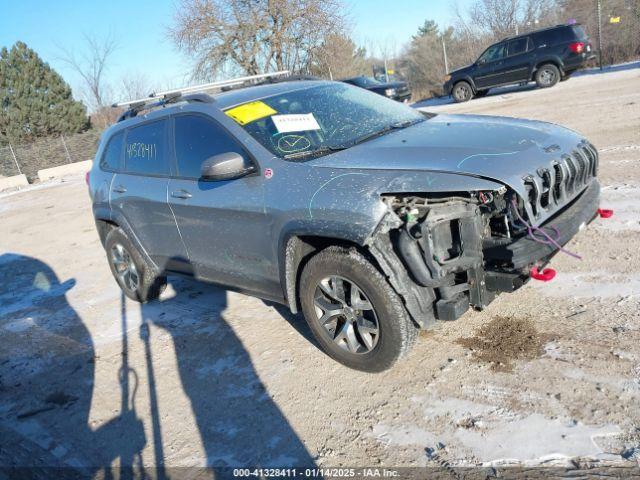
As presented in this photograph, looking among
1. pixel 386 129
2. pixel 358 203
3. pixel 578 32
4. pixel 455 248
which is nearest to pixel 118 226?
pixel 386 129

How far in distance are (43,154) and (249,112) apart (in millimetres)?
25804

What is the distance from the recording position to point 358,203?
3.00 meters

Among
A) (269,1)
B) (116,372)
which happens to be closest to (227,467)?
(116,372)

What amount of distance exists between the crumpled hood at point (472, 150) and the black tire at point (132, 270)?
8.47 feet

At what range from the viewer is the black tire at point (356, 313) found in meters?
3.08

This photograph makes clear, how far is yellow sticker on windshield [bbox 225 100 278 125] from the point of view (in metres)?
3.82

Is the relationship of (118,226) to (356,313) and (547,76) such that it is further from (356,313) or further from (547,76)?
(547,76)

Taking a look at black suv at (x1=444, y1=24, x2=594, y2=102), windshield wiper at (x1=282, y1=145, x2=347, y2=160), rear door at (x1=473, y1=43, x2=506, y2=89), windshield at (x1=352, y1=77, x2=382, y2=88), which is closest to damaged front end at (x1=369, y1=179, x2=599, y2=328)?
windshield wiper at (x1=282, y1=145, x2=347, y2=160)

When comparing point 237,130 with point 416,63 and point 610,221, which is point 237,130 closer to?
point 610,221

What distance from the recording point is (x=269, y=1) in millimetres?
27109

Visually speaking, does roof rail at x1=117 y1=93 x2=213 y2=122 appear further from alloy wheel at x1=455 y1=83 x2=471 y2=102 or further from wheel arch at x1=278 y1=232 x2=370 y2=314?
alloy wheel at x1=455 y1=83 x2=471 y2=102

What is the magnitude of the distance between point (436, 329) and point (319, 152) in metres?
1.55

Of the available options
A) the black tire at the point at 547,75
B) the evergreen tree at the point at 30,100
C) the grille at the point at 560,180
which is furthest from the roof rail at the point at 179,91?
the evergreen tree at the point at 30,100

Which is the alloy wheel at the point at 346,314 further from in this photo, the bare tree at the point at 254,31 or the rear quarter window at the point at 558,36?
the bare tree at the point at 254,31
